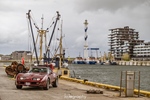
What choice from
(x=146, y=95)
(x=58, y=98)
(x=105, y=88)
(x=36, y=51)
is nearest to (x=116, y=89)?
(x=105, y=88)

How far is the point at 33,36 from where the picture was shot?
81.8 meters

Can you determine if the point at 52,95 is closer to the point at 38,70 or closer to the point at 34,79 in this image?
the point at 34,79

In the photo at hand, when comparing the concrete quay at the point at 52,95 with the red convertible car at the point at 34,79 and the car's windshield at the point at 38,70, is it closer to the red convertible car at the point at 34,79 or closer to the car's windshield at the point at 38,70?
the red convertible car at the point at 34,79

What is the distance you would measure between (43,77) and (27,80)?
958 millimetres

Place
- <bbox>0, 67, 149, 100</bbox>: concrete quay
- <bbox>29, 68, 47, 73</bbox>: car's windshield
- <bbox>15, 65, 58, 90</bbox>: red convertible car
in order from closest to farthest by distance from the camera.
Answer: <bbox>0, 67, 149, 100</bbox>: concrete quay < <bbox>15, 65, 58, 90</bbox>: red convertible car < <bbox>29, 68, 47, 73</bbox>: car's windshield

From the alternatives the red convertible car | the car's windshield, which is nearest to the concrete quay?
the red convertible car

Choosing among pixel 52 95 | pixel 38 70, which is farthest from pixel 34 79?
pixel 52 95

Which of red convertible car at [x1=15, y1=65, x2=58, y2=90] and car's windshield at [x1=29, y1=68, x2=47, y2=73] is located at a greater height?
car's windshield at [x1=29, y1=68, x2=47, y2=73]

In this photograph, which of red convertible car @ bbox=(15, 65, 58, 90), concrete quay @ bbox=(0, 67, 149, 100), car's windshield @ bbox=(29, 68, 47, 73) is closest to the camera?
concrete quay @ bbox=(0, 67, 149, 100)

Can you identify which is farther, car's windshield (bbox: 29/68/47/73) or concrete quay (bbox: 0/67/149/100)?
car's windshield (bbox: 29/68/47/73)

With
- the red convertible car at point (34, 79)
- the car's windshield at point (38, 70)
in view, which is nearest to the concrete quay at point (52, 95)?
the red convertible car at point (34, 79)

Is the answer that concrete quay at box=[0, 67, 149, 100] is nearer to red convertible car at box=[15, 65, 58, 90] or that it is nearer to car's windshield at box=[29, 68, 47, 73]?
red convertible car at box=[15, 65, 58, 90]

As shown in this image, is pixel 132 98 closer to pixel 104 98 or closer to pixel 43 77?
pixel 104 98

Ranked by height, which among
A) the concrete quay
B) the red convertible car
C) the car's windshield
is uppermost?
the car's windshield
